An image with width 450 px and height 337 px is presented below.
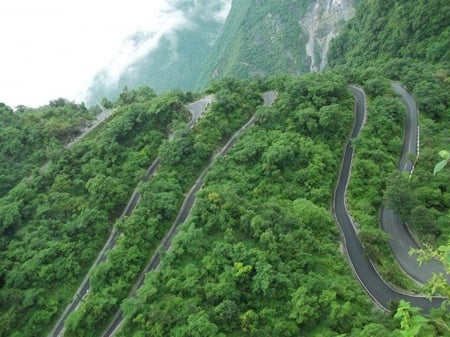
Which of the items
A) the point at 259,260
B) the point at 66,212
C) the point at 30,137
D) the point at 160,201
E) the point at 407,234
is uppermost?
the point at 30,137

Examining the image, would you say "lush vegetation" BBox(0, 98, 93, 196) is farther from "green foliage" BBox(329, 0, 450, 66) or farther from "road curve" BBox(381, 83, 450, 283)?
"green foliage" BBox(329, 0, 450, 66)

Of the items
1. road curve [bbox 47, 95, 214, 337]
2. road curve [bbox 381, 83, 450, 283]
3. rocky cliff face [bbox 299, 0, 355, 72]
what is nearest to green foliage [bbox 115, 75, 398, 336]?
road curve [bbox 381, 83, 450, 283]

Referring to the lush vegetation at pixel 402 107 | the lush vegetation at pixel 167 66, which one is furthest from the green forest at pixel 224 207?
the lush vegetation at pixel 167 66

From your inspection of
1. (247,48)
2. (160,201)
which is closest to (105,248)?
(160,201)

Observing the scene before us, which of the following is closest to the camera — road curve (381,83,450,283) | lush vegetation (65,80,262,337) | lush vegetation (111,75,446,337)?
lush vegetation (111,75,446,337)

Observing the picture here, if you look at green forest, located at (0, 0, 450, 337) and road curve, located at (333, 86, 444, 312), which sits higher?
green forest, located at (0, 0, 450, 337)

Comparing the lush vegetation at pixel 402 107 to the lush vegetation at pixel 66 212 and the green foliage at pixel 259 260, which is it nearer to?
the green foliage at pixel 259 260

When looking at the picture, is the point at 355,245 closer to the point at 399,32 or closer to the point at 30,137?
the point at 30,137
